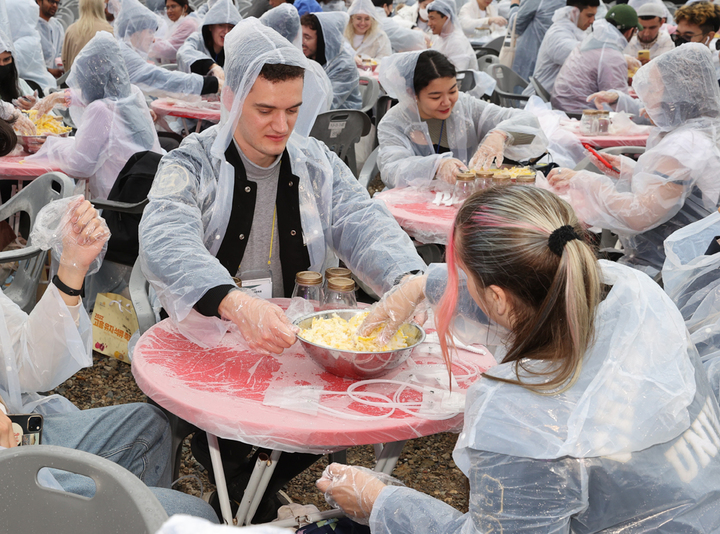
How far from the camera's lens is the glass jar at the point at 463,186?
318cm

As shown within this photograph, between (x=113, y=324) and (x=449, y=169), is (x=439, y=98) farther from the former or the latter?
(x=113, y=324)

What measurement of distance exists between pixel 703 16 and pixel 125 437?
6.32 m

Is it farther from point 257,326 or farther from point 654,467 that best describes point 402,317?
point 654,467

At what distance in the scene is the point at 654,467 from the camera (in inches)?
46.9

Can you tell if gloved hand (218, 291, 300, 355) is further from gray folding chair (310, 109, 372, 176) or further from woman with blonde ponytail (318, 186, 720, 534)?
gray folding chair (310, 109, 372, 176)

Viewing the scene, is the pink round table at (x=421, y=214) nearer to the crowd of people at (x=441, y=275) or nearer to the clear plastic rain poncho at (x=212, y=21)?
the crowd of people at (x=441, y=275)

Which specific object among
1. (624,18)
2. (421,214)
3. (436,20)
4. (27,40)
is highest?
(624,18)

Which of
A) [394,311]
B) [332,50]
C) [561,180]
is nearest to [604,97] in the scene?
[332,50]

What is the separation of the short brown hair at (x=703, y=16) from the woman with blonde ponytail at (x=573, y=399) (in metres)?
5.89

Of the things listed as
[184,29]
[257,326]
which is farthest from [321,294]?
[184,29]

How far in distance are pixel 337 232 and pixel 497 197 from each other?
1182mm

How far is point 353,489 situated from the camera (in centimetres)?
154

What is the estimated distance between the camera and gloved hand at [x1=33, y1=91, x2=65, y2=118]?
4547 millimetres

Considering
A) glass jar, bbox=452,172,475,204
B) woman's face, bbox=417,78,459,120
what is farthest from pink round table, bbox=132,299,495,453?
woman's face, bbox=417,78,459,120
